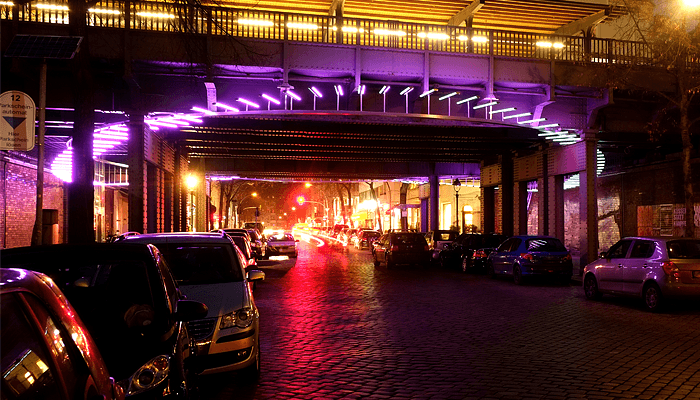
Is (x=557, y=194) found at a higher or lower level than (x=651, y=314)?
higher

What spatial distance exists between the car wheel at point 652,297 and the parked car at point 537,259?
5840mm

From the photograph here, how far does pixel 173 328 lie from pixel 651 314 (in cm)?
1164

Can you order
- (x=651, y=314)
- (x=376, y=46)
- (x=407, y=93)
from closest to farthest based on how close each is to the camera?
(x=651, y=314)
(x=376, y=46)
(x=407, y=93)

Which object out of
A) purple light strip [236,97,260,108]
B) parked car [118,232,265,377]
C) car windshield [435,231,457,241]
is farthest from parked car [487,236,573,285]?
parked car [118,232,265,377]

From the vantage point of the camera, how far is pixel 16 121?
9484 millimetres

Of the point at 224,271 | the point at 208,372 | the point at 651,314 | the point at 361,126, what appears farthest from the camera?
the point at 361,126

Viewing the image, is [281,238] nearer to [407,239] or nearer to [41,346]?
[407,239]

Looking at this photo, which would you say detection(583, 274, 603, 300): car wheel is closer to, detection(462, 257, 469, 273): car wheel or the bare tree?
the bare tree

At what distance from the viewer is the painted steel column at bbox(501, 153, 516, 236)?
32.5 meters

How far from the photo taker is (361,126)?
25.5m

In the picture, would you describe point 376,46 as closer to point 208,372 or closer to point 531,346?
point 531,346

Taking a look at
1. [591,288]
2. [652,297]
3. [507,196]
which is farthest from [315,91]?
[507,196]

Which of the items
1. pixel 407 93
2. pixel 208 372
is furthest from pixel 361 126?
pixel 208 372

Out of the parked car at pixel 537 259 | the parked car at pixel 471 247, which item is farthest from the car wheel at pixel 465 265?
the parked car at pixel 537 259
